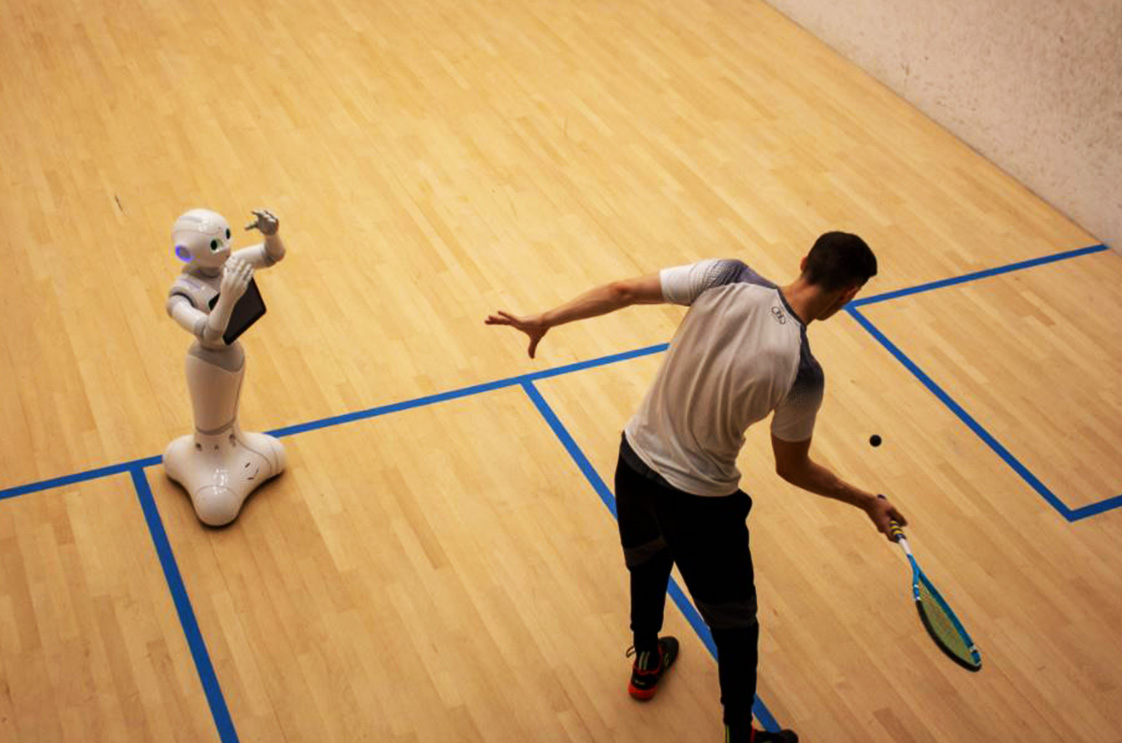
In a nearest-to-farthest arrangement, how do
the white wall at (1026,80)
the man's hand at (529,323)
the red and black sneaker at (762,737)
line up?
the man's hand at (529,323) → the red and black sneaker at (762,737) → the white wall at (1026,80)

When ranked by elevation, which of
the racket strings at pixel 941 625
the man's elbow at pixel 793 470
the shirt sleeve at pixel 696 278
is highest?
the shirt sleeve at pixel 696 278

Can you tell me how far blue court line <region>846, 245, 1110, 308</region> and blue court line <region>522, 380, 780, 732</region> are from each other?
5.30 ft

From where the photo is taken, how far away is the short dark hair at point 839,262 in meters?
3.24

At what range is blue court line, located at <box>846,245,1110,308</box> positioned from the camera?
609cm

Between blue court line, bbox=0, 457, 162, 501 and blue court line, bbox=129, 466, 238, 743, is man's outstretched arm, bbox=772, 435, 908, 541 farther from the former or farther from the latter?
blue court line, bbox=0, 457, 162, 501

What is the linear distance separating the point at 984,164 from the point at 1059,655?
3600 mm

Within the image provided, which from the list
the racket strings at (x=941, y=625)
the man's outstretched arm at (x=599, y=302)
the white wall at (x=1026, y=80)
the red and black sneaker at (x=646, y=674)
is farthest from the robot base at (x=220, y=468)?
the white wall at (x=1026, y=80)

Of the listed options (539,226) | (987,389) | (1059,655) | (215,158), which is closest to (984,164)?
(987,389)

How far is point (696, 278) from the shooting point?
3375 millimetres

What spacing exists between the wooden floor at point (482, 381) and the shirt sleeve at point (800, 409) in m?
1.19

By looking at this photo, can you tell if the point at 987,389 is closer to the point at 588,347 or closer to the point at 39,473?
the point at 588,347

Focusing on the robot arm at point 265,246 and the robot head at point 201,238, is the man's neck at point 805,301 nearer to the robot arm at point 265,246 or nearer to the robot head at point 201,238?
the robot arm at point 265,246

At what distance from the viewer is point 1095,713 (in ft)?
14.0

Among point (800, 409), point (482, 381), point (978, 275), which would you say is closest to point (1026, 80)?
point (978, 275)
